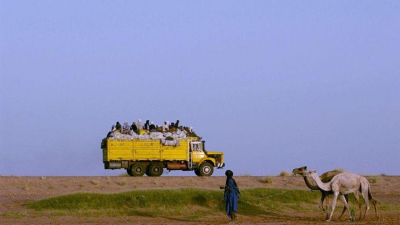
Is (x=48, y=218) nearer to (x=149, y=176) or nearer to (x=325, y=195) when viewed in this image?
(x=325, y=195)

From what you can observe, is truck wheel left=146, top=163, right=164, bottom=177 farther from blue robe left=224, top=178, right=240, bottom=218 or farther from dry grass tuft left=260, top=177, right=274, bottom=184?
blue robe left=224, top=178, right=240, bottom=218

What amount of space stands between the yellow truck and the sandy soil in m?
1.73

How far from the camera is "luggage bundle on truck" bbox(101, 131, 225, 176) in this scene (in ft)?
157

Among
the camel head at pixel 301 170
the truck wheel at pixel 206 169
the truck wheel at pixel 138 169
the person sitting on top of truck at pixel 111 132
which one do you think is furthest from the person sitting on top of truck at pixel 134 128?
the camel head at pixel 301 170

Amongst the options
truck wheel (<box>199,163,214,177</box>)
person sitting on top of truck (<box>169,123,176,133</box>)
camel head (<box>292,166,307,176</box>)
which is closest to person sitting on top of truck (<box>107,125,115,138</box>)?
person sitting on top of truck (<box>169,123,176,133</box>)

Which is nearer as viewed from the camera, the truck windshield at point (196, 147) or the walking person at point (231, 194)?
the walking person at point (231, 194)

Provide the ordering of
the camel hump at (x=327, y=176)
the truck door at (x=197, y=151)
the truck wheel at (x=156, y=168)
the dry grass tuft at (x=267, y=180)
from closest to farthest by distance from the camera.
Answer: the camel hump at (x=327, y=176) → the dry grass tuft at (x=267, y=180) → the truck door at (x=197, y=151) → the truck wheel at (x=156, y=168)

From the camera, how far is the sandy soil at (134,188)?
2915cm

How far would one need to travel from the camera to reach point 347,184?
28.6m

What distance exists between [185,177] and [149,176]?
2074 mm

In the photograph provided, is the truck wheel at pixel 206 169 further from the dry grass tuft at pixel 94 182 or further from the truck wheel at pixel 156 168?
the dry grass tuft at pixel 94 182

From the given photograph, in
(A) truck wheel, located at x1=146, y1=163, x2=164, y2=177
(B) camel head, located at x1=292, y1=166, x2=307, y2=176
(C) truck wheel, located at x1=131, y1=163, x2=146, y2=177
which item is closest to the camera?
(B) camel head, located at x1=292, y1=166, x2=307, y2=176

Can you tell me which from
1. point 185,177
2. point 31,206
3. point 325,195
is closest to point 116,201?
point 31,206

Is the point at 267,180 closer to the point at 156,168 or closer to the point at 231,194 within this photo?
the point at 156,168
